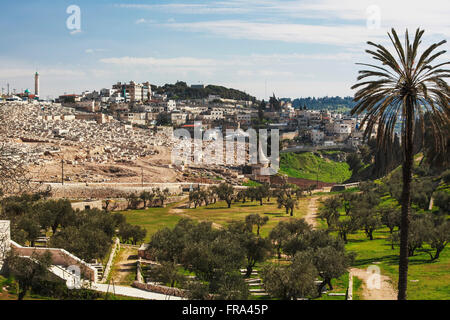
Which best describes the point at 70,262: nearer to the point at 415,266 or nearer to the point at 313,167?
the point at 415,266

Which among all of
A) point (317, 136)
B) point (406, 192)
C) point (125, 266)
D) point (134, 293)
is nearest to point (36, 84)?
point (317, 136)

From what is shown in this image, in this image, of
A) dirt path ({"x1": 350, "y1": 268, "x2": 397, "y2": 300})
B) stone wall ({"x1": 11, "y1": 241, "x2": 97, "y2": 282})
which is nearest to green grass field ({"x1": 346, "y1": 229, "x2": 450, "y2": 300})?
dirt path ({"x1": 350, "y1": 268, "x2": 397, "y2": 300})

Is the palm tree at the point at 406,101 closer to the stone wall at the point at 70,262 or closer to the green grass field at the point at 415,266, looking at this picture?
the green grass field at the point at 415,266

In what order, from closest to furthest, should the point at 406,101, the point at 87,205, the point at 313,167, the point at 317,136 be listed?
the point at 406,101
the point at 87,205
the point at 313,167
the point at 317,136

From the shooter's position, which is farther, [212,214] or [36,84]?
[36,84]

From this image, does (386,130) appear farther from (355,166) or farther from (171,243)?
(355,166)

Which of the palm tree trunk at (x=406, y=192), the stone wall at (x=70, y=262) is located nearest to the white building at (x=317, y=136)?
the stone wall at (x=70, y=262)

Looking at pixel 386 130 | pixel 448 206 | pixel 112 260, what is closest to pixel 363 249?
pixel 448 206
